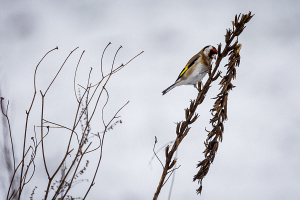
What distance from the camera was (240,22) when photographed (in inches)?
16.9

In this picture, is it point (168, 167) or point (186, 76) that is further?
point (186, 76)

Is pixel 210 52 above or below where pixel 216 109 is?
above

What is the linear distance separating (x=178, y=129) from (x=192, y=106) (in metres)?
0.05

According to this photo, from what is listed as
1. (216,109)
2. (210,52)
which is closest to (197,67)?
(210,52)

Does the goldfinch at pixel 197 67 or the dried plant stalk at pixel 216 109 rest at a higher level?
the goldfinch at pixel 197 67

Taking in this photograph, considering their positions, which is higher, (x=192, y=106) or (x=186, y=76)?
(x=186, y=76)

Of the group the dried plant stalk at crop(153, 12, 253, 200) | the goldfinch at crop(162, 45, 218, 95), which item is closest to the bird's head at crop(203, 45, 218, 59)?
the goldfinch at crop(162, 45, 218, 95)

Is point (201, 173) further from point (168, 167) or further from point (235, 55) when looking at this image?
point (235, 55)

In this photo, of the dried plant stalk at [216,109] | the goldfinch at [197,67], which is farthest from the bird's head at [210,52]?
the dried plant stalk at [216,109]

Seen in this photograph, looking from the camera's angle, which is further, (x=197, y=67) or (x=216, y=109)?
(x=197, y=67)

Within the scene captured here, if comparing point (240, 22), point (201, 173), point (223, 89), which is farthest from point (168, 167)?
point (240, 22)

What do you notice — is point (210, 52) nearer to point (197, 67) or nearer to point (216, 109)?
point (197, 67)

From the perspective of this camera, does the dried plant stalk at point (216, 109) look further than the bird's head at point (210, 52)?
No

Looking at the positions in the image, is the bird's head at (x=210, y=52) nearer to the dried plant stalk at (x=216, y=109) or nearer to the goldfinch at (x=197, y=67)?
the goldfinch at (x=197, y=67)
